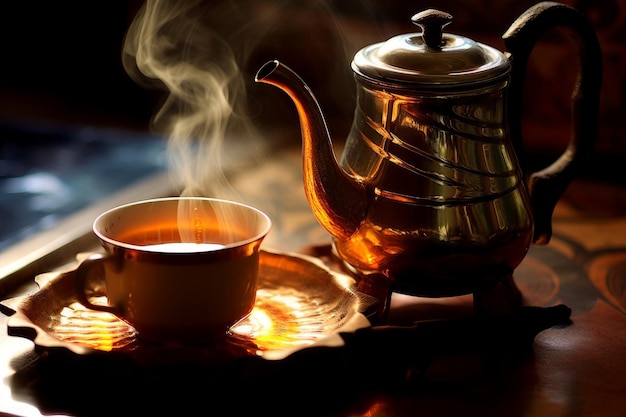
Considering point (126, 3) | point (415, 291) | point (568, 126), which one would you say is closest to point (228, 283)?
point (415, 291)

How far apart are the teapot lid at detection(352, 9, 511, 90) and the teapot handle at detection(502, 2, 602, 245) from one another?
0.16 ft

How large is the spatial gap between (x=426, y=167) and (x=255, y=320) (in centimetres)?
23

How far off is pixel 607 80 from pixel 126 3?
1081 millimetres

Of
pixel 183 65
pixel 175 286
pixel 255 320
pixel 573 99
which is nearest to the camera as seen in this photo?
pixel 175 286

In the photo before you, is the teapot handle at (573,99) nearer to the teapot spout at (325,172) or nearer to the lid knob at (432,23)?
the lid knob at (432,23)

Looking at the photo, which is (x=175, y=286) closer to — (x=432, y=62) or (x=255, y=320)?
(x=255, y=320)

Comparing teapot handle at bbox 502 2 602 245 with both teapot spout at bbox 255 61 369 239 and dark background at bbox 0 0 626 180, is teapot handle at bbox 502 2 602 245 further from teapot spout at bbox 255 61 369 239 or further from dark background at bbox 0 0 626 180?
dark background at bbox 0 0 626 180

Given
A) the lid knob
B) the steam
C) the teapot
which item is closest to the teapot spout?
the teapot

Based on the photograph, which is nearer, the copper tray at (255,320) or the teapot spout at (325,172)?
the copper tray at (255,320)

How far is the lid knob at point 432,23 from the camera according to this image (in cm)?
76

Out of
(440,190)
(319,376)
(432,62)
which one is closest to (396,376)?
(319,376)

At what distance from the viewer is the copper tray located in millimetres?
660

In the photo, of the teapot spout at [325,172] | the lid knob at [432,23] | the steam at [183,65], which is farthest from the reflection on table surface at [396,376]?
the steam at [183,65]

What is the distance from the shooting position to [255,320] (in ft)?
2.56
